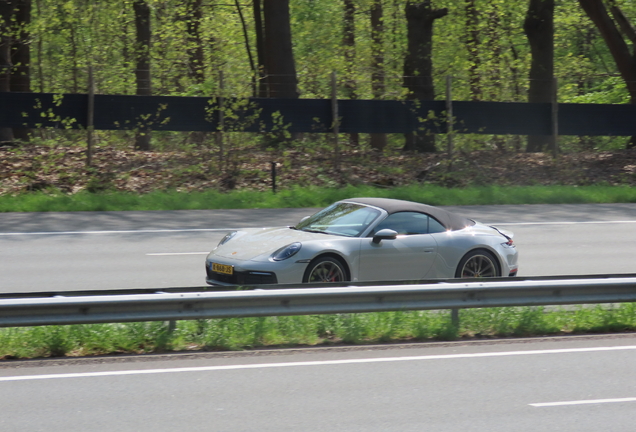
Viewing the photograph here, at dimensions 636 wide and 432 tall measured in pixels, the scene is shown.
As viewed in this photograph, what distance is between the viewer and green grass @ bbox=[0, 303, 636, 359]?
724cm

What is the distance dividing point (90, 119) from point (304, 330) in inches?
582

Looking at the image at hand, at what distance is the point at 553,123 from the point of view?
23.6 m

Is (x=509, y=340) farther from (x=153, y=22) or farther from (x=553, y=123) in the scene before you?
(x=153, y=22)

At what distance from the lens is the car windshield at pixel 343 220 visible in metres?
9.85

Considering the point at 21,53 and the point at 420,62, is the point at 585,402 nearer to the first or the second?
the point at 420,62

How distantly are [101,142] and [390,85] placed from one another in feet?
28.6

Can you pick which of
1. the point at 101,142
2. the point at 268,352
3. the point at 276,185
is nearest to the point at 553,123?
the point at 276,185

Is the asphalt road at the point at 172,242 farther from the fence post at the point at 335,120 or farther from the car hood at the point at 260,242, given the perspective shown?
the fence post at the point at 335,120

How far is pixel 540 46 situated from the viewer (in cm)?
2605

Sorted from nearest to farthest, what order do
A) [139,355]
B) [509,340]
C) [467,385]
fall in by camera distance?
1. [467,385]
2. [139,355]
3. [509,340]

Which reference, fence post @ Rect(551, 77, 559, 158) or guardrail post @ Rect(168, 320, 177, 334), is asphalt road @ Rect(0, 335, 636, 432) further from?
fence post @ Rect(551, 77, 559, 158)

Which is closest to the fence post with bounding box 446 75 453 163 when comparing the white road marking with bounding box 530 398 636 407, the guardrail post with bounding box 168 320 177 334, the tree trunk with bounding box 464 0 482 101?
the tree trunk with bounding box 464 0 482 101

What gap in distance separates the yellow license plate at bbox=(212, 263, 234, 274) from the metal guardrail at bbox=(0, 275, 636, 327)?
165 cm

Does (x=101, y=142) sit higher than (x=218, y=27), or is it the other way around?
(x=218, y=27)
